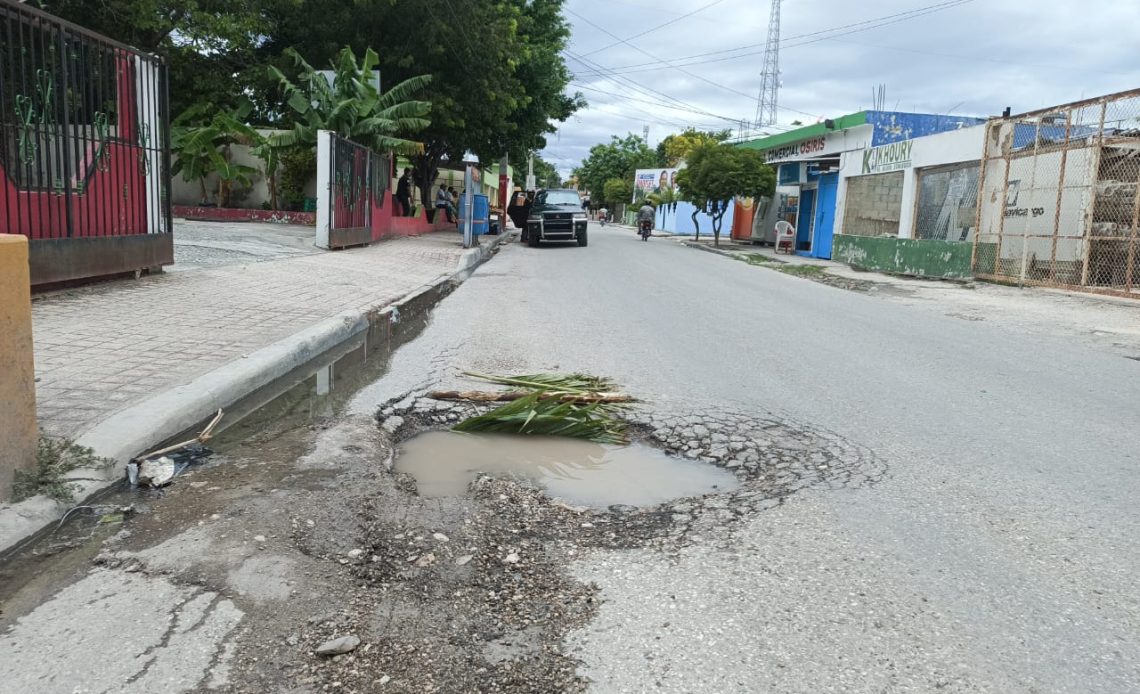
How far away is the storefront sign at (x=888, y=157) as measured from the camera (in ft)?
69.5

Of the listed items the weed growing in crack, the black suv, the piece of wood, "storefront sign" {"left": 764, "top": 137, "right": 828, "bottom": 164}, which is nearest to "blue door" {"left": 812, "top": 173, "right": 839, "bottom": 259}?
"storefront sign" {"left": 764, "top": 137, "right": 828, "bottom": 164}

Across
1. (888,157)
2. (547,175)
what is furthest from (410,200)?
(547,175)

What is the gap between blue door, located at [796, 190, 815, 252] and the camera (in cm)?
3025

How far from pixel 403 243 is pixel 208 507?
59.0 ft

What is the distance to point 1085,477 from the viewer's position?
13.9 feet

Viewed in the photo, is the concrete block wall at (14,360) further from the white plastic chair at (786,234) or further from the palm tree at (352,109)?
the white plastic chair at (786,234)

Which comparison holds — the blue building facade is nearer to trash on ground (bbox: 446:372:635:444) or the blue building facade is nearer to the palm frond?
trash on ground (bbox: 446:372:635:444)

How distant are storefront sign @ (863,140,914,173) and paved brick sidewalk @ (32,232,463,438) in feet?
47.0

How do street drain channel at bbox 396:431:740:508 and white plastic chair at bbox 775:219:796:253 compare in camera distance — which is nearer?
street drain channel at bbox 396:431:740:508

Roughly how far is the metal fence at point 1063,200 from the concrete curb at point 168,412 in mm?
13233

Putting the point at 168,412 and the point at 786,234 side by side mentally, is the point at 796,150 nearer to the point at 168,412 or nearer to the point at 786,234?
the point at 786,234

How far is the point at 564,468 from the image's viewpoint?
430 cm

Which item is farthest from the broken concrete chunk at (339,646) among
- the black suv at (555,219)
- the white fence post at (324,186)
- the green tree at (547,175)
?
the green tree at (547,175)

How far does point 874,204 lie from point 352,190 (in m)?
14.8
